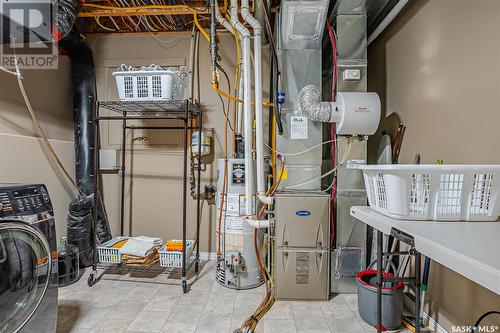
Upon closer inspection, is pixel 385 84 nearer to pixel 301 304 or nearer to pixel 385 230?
pixel 385 230

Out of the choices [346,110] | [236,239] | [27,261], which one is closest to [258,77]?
[346,110]

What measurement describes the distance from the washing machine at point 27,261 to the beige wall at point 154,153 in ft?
4.76

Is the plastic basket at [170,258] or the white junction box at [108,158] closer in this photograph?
the plastic basket at [170,258]

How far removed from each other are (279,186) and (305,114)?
651mm

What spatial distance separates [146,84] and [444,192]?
219 cm

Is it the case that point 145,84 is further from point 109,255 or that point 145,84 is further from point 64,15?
point 109,255

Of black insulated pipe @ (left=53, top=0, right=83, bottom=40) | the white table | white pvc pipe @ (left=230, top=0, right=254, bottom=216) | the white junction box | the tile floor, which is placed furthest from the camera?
the white junction box

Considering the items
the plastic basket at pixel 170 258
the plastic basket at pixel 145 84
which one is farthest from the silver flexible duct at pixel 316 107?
the plastic basket at pixel 170 258

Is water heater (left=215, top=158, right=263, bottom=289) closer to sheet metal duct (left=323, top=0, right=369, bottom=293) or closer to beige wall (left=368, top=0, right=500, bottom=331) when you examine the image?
sheet metal duct (left=323, top=0, right=369, bottom=293)

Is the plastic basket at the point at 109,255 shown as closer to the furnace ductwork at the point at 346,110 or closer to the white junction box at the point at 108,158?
the white junction box at the point at 108,158

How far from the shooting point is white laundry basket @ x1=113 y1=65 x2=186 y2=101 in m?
2.14

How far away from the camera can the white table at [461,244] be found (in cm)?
64

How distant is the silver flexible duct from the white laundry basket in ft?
3.74

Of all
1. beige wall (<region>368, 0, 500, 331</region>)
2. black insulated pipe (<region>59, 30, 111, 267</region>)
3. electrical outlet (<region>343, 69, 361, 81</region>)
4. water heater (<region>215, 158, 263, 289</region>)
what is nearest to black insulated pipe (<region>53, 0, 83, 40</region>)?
black insulated pipe (<region>59, 30, 111, 267</region>)
